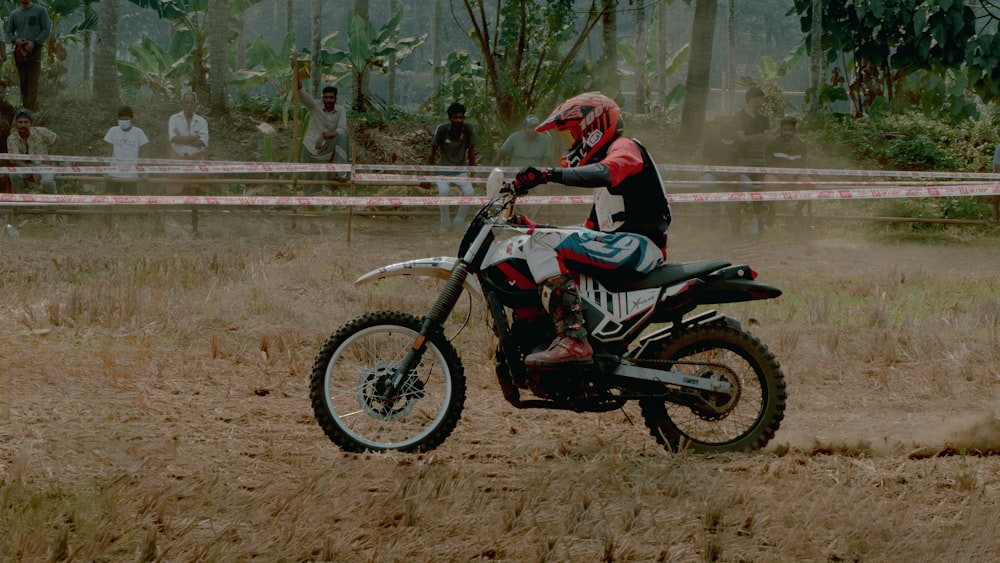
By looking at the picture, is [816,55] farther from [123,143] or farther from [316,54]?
[123,143]

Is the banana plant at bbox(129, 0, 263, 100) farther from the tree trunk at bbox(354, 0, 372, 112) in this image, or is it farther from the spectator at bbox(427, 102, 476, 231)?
the spectator at bbox(427, 102, 476, 231)

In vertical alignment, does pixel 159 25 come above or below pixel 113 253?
above

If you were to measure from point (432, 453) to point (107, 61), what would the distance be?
755 inches

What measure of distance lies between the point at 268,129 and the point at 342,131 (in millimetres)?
7545

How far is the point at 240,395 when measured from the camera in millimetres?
6984

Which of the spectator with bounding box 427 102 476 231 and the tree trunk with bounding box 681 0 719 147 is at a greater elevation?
the tree trunk with bounding box 681 0 719 147

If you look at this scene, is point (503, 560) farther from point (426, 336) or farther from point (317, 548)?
point (426, 336)

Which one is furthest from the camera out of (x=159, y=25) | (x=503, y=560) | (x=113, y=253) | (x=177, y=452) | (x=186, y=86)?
(x=159, y=25)

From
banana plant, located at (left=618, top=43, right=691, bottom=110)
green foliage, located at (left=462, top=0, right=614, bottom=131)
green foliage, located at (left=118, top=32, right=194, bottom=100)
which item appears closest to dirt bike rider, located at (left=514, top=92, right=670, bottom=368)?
green foliage, located at (left=462, top=0, right=614, bottom=131)

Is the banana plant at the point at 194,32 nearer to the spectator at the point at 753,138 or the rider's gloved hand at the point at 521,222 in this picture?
the spectator at the point at 753,138

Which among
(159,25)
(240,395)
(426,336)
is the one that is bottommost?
(240,395)

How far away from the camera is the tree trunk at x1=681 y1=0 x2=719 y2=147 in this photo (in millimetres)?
19812

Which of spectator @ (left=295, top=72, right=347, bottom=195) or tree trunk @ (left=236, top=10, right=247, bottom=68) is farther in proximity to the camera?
tree trunk @ (left=236, top=10, right=247, bottom=68)

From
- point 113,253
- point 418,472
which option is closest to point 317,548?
point 418,472
